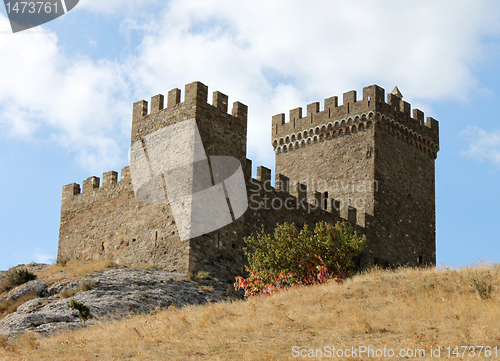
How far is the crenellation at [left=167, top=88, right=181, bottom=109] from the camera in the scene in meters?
22.4

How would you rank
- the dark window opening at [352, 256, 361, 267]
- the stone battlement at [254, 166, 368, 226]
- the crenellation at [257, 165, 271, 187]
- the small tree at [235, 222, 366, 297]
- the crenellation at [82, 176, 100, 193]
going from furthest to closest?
the dark window opening at [352, 256, 361, 267] < the crenellation at [82, 176, 100, 193] < the stone battlement at [254, 166, 368, 226] < the crenellation at [257, 165, 271, 187] < the small tree at [235, 222, 366, 297]

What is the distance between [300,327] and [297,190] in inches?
460

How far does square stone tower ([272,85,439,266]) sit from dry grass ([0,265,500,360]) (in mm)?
10178

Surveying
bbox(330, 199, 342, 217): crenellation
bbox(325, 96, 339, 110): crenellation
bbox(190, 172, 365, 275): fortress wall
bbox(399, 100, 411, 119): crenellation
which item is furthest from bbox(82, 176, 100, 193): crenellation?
bbox(399, 100, 411, 119): crenellation

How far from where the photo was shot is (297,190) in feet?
82.1

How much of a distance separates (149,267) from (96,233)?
438cm

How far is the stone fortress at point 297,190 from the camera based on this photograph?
21.7m

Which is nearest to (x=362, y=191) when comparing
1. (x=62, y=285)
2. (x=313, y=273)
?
(x=313, y=273)

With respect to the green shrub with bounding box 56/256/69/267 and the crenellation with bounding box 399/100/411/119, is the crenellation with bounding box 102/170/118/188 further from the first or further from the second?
the crenellation with bounding box 399/100/411/119

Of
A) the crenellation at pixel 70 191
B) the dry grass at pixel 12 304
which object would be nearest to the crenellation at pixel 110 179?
the crenellation at pixel 70 191

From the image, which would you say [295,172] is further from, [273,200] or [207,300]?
[207,300]

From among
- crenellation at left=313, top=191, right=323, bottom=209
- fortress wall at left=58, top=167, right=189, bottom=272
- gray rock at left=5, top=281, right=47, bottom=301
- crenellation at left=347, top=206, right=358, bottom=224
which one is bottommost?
gray rock at left=5, top=281, right=47, bottom=301
